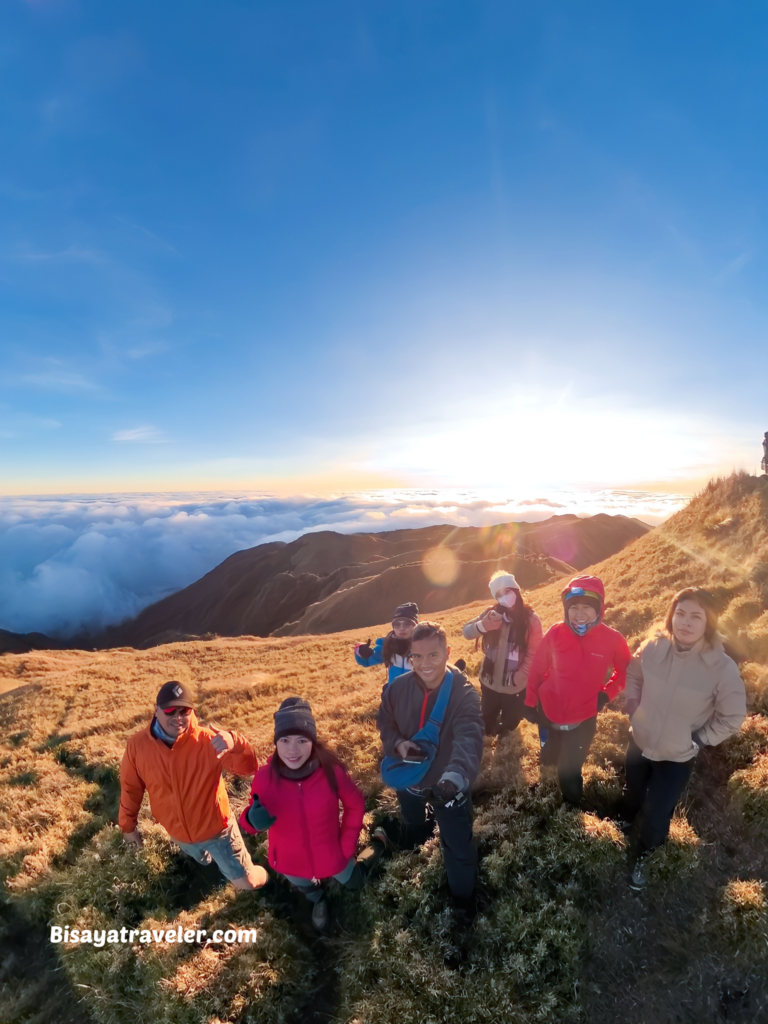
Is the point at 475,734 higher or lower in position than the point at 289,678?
higher

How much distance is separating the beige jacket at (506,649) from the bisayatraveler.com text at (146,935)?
4.87 m

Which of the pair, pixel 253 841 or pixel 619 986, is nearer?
pixel 619 986

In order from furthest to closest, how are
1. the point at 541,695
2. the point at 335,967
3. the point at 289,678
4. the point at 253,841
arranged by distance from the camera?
1. the point at 289,678
2. the point at 253,841
3. the point at 541,695
4. the point at 335,967

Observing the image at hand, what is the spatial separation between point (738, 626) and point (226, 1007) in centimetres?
1077

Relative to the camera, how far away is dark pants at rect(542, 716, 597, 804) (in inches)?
232

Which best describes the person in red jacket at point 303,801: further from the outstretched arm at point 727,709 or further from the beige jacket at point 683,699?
the outstretched arm at point 727,709

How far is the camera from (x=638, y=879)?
5055mm

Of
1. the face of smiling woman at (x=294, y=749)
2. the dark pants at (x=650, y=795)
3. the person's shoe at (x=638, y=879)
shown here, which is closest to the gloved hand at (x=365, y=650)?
the face of smiling woman at (x=294, y=749)

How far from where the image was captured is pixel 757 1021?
3877 mm

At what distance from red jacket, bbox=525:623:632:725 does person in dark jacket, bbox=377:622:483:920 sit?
1.71m

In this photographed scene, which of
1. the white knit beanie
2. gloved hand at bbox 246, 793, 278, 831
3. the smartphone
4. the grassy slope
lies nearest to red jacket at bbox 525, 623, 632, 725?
the white knit beanie

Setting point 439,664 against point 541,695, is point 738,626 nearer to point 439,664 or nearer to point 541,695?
point 541,695

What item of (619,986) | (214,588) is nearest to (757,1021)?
(619,986)

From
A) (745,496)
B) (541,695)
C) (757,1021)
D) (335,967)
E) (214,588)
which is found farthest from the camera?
(214,588)
